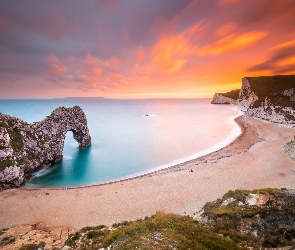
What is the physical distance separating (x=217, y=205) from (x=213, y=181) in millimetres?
12614

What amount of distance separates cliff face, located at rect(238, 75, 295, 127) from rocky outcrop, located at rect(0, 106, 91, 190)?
230 ft

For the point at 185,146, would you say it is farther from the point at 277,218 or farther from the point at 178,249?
the point at 178,249

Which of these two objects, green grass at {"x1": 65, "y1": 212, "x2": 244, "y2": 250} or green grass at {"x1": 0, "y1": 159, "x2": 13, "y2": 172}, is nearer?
green grass at {"x1": 65, "y1": 212, "x2": 244, "y2": 250}

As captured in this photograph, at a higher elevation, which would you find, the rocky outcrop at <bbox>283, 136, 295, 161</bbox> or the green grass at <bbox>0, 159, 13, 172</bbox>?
the rocky outcrop at <bbox>283, 136, 295, 161</bbox>

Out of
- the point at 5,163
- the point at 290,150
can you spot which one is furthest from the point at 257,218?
the point at 290,150

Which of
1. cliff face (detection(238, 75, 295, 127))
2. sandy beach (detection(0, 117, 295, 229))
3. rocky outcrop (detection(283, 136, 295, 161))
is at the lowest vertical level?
sandy beach (detection(0, 117, 295, 229))

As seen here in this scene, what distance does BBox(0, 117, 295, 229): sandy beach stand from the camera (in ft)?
69.5

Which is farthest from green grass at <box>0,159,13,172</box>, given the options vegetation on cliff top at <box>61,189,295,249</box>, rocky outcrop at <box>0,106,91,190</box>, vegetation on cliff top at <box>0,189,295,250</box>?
vegetation on cliff top at <box>61,189,295,249</box>

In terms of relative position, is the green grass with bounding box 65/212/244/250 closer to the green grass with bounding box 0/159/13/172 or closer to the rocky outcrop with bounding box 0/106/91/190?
the green grass with bounding box 0/159/13/172

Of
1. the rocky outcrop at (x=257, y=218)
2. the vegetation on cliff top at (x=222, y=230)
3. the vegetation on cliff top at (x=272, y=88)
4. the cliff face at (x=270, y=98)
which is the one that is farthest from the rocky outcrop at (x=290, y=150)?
the vegetation on cliff top at (x=272, y=88)

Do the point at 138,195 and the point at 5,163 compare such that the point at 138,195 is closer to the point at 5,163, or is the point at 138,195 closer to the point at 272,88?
the point at 5,163

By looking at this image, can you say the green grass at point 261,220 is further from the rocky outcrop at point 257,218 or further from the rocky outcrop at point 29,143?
the rocky outcrop at point 29,143

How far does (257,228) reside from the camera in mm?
11773

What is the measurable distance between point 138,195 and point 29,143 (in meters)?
22.5
